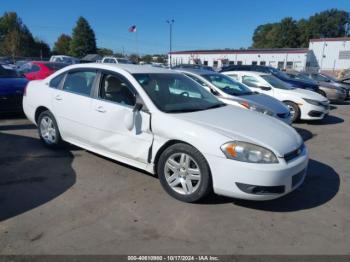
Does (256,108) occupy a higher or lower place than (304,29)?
lower

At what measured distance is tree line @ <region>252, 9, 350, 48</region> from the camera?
286 ft

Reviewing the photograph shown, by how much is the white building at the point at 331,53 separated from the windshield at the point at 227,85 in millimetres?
53573

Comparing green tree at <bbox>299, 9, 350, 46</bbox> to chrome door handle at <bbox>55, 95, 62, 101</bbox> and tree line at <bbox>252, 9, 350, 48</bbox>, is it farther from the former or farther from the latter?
chrome door handle at <bbox>55, 95, 62, 101</bbox>

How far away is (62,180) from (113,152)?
2.53 feet

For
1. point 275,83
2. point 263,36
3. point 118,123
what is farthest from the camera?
point 263,36

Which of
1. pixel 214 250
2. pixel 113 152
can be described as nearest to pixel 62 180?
pixel 113 152

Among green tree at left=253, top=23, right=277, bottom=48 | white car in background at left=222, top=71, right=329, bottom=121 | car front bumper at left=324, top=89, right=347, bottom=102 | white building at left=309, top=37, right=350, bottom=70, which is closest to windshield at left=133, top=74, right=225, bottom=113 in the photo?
white car in background at left=222, top=71, right=329, bottom=121


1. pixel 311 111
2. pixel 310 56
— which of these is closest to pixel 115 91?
pixel 311 111

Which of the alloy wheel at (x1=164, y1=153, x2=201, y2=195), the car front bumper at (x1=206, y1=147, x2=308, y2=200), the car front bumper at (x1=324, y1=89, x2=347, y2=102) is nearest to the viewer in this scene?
the car front bumper at (x1=206, y1=147, x2=308, y2=200)

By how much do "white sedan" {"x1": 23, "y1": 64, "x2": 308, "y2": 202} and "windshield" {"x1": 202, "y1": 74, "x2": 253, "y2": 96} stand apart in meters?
2.58

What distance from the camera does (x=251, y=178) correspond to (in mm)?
3229

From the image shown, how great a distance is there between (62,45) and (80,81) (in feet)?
287

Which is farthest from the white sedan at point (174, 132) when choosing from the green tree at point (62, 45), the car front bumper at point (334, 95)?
the green tree at point (62, 45)

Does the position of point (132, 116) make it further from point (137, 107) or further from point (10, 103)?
point (10, 103)
